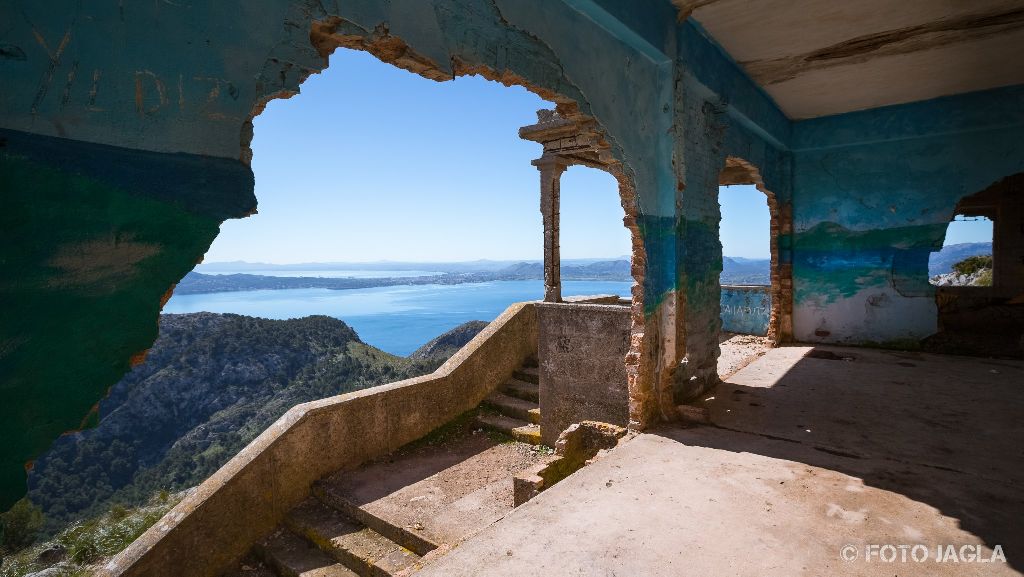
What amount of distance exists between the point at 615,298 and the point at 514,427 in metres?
3.94

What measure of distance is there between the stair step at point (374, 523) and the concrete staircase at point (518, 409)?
2.44 metres

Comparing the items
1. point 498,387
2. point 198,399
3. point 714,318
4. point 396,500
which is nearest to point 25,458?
point 396,500

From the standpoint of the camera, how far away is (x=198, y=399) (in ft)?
112

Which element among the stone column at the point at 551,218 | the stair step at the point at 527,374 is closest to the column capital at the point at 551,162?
the stone column at the point at 551,218

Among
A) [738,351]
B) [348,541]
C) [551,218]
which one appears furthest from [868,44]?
[348,541]

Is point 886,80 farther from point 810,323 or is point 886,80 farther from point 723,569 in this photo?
point 723,569

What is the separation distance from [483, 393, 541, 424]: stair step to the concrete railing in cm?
18

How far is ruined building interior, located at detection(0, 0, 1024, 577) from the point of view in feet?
5.74

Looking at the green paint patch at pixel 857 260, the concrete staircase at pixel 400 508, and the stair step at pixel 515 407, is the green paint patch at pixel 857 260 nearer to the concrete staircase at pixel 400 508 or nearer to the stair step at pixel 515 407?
the stair step at pixel 515 407

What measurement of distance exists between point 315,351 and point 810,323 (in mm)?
32470

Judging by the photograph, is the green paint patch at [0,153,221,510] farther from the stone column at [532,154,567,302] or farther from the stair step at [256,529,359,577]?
the stone column at [532,154,567,302]

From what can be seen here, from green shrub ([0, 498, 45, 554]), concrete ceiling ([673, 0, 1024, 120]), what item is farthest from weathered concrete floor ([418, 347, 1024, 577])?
green shrub ([0, 498, 45, 554])

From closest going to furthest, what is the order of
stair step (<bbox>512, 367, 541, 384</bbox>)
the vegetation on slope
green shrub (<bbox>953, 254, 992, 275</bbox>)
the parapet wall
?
the parapet wall
stair step (<bbox>512, 367, 541, 384</bbox>)
green shrub (<bbox>953, 254, 992, 275</bbox>)
the vegetation on slope

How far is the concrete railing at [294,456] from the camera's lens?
14.9 ft
